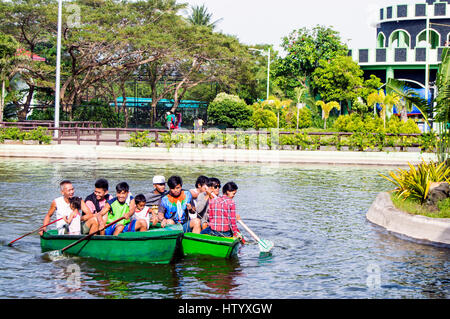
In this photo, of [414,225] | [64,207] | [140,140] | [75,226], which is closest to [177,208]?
[75,226]

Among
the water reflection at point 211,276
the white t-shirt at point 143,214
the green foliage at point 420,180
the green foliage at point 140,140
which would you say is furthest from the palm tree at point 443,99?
the green foliage at point 140,140

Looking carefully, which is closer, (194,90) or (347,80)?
(347,80)

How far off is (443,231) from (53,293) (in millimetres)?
7848

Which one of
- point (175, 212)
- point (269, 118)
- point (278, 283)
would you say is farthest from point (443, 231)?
point (269, 118)

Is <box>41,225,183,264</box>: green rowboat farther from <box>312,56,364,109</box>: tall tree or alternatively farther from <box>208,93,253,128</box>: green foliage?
<box>312,56,364,109</box>: tall tree

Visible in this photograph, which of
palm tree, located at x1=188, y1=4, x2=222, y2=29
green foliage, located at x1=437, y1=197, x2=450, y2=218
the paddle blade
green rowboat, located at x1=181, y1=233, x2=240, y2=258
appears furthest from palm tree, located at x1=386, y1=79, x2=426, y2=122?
palm tree, located at x1=188, y1=4, x2=222, y2=29

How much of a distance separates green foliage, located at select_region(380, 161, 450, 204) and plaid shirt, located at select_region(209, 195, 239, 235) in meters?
5.29

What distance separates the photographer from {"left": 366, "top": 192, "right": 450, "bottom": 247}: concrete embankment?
550 inches

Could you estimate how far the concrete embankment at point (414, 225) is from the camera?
14.0 metres

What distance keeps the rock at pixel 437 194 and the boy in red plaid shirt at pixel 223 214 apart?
209 inches

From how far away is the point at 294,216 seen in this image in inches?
703

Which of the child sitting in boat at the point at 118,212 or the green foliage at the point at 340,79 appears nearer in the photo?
the child sitting in boat at the point at 118,212

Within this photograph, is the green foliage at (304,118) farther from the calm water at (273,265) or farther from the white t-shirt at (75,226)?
the white t-shirt at (75,226)

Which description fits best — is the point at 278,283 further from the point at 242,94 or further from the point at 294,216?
the point at 242,94
